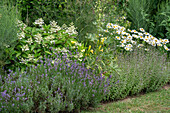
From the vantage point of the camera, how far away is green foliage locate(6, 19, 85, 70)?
4.77 m

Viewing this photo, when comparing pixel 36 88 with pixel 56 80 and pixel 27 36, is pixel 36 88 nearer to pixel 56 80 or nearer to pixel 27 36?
pixel 56 80

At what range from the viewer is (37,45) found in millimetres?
4949

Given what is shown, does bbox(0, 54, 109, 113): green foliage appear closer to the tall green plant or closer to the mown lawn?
the mown lawn

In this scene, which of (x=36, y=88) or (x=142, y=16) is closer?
(x=36, y=88)

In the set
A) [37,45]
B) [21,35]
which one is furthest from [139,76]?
[21,35]

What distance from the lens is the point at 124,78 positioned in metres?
4.88

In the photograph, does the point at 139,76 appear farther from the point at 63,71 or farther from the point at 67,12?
the point at 67,12

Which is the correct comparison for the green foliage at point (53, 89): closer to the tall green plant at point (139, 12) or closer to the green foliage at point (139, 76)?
the green foliage at point (139, 76)

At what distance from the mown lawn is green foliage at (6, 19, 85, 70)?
4.27 ft

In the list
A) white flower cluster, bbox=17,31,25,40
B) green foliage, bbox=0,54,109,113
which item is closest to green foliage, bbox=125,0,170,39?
green foliage, bbox=0,54,109,113

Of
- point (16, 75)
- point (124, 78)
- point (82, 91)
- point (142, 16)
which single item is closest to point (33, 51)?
point (16, 75)

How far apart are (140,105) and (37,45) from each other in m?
2.55

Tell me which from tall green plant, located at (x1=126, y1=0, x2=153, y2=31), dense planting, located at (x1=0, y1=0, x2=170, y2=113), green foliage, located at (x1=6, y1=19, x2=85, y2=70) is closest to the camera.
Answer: dense planting, located at (x1=0, y1=0, x2=170, y2=113)

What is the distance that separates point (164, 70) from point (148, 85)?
64cm
